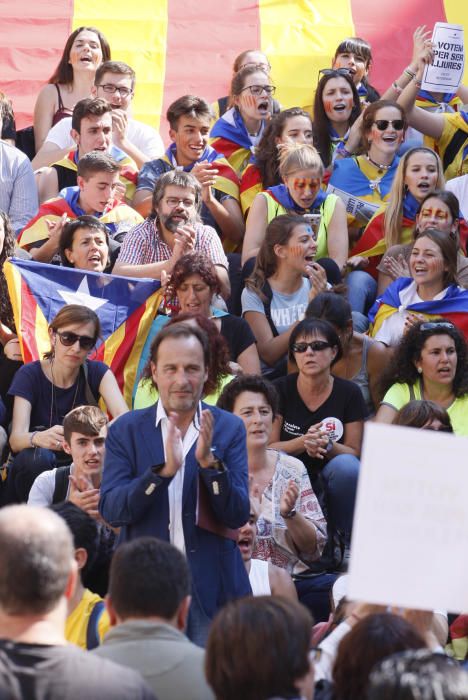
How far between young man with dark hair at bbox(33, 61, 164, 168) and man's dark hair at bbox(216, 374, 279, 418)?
9.46ft

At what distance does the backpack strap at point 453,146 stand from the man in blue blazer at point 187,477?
14.6ft

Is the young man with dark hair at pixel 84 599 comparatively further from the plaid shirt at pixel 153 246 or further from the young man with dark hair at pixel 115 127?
the young man with dark hair at pixel 115 127

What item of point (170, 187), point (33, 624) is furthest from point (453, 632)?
point (170, 187)

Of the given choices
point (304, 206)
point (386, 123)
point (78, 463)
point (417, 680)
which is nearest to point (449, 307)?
point (304, 206)

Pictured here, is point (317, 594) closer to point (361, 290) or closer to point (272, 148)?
point (361, 290)

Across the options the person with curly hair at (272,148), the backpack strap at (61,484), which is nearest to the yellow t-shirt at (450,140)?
the person with curly hair at (272,148)

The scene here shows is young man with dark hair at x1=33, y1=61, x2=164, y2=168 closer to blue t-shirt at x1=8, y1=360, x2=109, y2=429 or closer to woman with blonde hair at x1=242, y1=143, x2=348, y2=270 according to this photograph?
woman with blonde hair at x1=242, y1=143, x2=348, y2=270

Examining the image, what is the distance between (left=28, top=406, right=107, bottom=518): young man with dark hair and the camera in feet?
19.2

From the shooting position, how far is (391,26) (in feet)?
36.4

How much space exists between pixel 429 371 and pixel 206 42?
5.12 meters

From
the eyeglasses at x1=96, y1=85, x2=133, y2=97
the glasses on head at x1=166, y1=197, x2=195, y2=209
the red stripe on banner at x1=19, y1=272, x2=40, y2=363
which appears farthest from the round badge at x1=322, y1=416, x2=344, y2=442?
the eyeglasses at x1=96, y1=85, x2=133, y2=97

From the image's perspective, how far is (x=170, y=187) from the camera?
7.39 meters

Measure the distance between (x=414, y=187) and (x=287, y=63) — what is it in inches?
118

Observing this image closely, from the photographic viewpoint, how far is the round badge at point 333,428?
653cm
